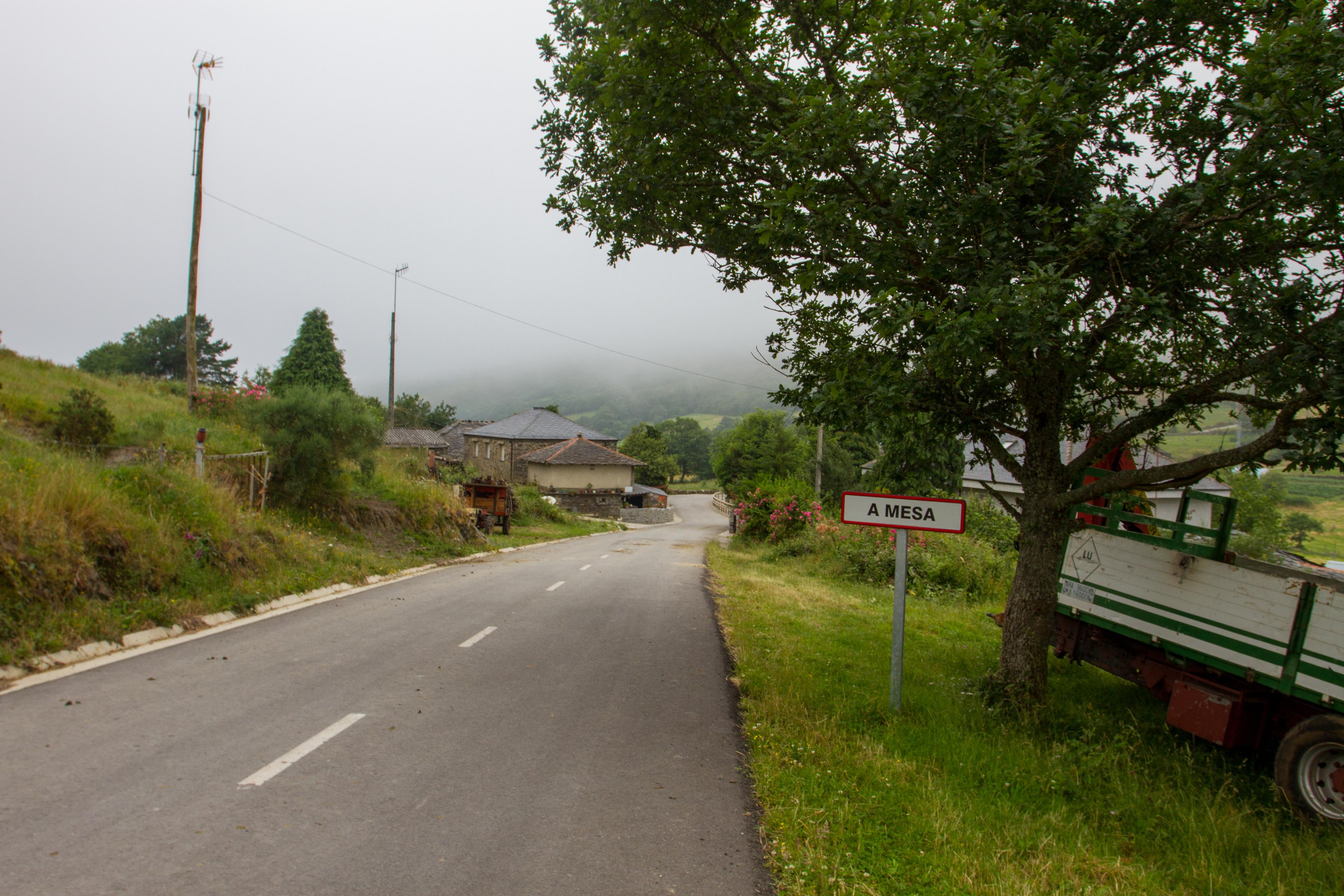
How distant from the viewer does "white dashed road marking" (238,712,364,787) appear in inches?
188

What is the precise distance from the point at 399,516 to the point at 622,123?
1483 centimetres

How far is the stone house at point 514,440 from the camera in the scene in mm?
61000

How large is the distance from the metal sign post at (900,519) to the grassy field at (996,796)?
55 cm

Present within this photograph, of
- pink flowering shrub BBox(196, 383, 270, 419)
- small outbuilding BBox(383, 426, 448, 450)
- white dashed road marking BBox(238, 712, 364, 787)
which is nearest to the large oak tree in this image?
white dashed road marking BBox(238, 712, 364, 787)

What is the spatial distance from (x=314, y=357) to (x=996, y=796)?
47862 millimetres

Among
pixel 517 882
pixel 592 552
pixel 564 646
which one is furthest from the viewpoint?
pixel 592 552

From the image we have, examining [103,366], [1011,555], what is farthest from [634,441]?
[1011,555]

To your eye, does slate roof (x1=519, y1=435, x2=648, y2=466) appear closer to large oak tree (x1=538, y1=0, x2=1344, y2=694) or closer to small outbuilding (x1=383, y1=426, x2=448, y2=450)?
small outbuilding (x1=383, y1=426, x2=448, y2=450)

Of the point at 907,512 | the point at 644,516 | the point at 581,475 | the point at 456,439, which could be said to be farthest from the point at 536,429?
the point at 907,512

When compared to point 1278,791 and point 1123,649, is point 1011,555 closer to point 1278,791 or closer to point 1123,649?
point 1123,649

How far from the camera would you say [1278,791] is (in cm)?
542

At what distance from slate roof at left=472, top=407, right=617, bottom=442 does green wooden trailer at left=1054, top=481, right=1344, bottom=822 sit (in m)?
57.2

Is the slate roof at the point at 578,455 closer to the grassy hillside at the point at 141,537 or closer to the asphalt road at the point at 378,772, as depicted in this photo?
the grassy hillside at the point at 141,537

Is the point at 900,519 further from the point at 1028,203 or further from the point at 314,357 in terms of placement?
the point at 314,357
